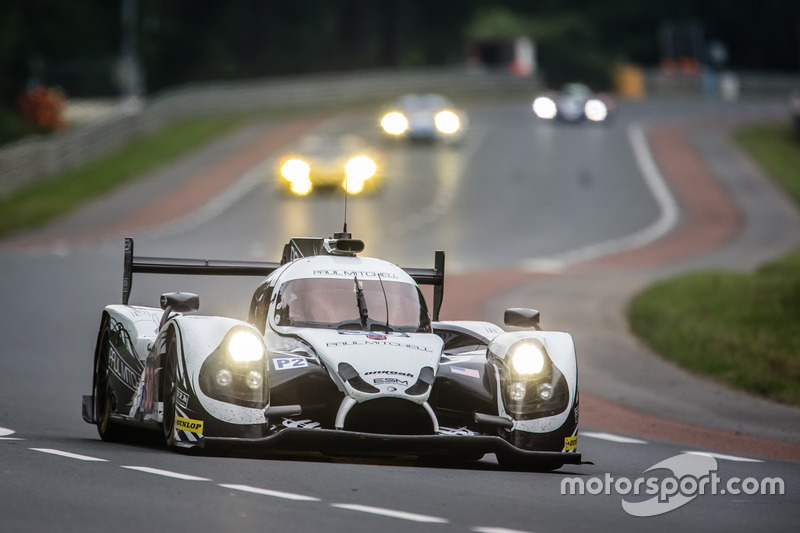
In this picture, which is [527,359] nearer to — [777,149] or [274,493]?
[274,493]

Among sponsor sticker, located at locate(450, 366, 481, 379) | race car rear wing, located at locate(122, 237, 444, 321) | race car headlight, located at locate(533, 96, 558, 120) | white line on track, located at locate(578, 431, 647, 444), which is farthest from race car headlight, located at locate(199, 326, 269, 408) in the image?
race car headlight, located at locate(533, 96, 558, 120)

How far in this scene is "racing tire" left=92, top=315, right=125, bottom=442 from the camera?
38.3 feet

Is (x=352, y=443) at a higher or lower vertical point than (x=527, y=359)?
lower

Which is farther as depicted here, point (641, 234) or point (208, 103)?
point (208, 103)

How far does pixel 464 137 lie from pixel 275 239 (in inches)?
1009

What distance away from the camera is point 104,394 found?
12.1 meters

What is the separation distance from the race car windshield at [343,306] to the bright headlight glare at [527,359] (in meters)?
1.06

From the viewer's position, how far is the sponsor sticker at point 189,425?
32.3 feet

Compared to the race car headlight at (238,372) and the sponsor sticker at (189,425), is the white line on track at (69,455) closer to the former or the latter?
the sponsor sticker at (189,425)

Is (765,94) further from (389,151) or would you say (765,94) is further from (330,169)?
(330,169)

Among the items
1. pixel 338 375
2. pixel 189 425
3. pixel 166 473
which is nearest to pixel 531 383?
pixel 338 375

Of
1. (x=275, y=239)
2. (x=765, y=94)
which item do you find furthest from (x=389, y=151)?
(x=765, y=94)

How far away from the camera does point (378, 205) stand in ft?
150

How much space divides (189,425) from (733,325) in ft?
46.2
